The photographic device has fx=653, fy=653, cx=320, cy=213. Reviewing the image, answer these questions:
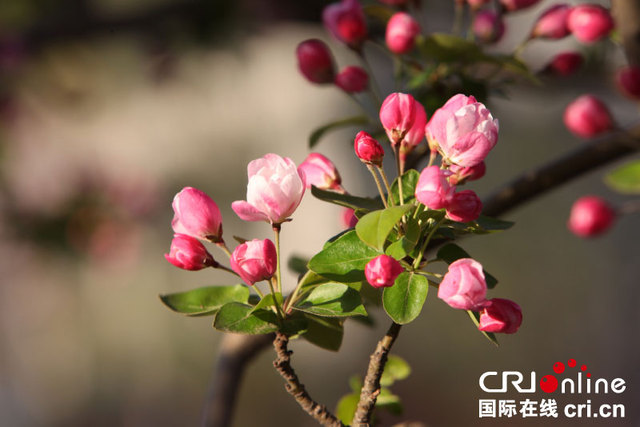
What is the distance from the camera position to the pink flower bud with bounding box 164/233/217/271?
0.47 m

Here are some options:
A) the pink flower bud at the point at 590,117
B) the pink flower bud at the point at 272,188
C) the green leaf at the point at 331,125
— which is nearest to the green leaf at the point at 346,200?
the pink flower bud at the point at 272,188

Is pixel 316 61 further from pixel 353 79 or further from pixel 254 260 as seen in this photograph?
pixel 254 260

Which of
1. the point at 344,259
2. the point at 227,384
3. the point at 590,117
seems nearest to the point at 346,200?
the point at 344,259

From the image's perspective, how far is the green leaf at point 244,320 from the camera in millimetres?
426

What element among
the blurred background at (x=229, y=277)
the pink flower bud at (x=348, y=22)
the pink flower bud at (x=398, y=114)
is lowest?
the pink flower bud at (x=398, y=114)

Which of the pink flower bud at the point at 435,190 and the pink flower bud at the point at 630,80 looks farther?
the pink flower bud at the point at 630,80

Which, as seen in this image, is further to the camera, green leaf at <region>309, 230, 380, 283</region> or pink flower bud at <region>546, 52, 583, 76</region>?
pink flower bud at <region>546, 52, 583, 76</region>

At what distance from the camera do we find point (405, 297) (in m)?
0.42

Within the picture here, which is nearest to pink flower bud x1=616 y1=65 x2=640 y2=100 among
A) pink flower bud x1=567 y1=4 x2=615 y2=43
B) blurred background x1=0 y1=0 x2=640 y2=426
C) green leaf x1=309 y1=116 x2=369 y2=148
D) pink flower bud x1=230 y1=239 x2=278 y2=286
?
pink flower bud x1=567 y1=4 x2=615 y2=43

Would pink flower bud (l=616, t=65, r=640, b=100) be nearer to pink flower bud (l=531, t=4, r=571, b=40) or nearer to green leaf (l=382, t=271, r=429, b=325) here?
pink flower bud (l=531, t=4, r=571, b=40)

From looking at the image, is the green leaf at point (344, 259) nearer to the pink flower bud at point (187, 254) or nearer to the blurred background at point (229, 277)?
the pink flower bud at point (187, 254)

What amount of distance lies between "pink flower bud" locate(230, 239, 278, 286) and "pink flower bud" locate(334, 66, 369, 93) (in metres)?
0.30

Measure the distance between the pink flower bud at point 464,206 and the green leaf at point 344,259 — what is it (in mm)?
63

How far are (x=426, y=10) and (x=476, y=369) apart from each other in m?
2.37
